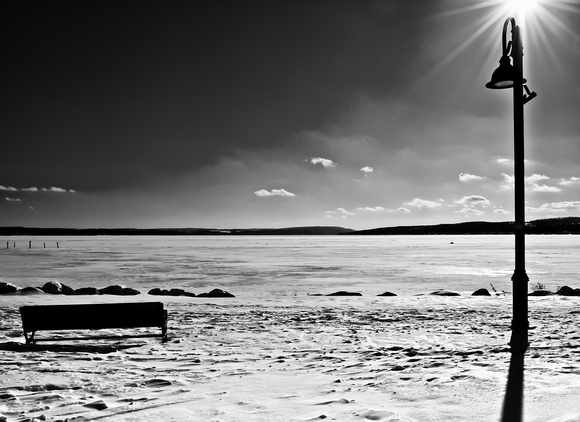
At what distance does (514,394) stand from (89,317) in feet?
21.7

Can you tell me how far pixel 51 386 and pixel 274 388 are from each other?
252 centimetres

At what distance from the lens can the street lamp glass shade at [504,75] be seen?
26.3 feet

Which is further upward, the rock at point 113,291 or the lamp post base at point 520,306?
the lamp post base at point 520,306

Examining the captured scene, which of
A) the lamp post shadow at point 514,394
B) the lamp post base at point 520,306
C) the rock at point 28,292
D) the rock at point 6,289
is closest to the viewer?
the lamp post shadow at point 514,394

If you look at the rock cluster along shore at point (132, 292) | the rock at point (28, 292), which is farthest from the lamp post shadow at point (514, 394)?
Answer: the rock at point (28, 292)

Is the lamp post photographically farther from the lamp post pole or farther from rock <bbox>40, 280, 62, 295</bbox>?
rock <bbox>40, 280, 62, 295</bbox>

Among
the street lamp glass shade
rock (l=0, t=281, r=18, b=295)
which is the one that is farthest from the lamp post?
rock (l=0, t=281, r=18, b=295)

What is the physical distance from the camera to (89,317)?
819cm

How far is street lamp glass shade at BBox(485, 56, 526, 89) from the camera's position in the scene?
8023 mm

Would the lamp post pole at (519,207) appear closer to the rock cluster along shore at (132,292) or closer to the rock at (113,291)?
the rock cluster along shore at (132,292)

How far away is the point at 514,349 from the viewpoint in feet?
23.1

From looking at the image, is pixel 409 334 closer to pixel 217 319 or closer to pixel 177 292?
pixel 217 319

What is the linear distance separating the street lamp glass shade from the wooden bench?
6922 millimetres

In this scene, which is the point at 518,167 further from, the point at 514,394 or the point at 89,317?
the point at 89,317
